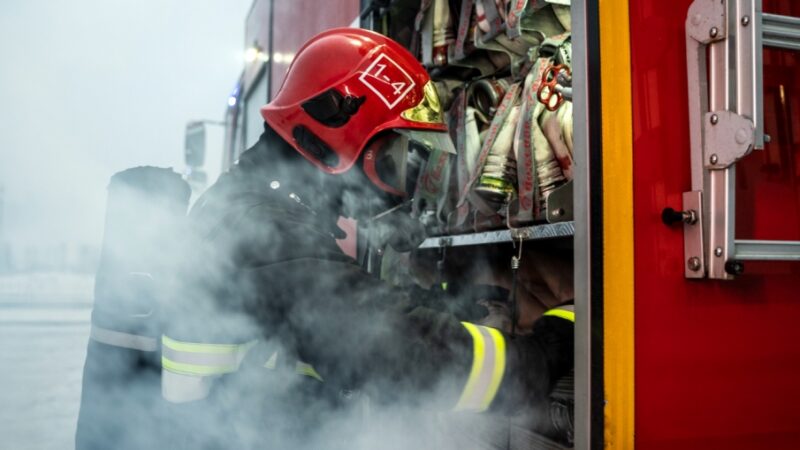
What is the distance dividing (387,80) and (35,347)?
1177mm

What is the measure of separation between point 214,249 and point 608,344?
36.2 inches

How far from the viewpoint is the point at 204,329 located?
1.42 metres

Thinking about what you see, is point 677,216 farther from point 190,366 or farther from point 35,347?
point 35,347

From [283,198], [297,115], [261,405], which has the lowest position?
[261,405]

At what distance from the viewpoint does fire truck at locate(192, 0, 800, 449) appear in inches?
43.7

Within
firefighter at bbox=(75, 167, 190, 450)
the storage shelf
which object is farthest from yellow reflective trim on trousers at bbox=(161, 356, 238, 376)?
the storage shelf

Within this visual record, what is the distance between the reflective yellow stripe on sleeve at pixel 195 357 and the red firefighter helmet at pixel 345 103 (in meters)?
0.62

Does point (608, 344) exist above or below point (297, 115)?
below

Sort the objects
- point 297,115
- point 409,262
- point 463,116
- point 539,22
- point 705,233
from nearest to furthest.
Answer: point 705,233, point 297,115, point 539,22, point 463,116, point 409,262

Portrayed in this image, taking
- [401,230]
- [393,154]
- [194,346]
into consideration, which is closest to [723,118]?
[393,154]

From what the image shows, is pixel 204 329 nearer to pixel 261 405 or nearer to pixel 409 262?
pixel 261 405

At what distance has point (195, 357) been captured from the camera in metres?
1.41

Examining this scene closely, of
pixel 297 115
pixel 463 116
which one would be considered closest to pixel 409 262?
pixel 463 116

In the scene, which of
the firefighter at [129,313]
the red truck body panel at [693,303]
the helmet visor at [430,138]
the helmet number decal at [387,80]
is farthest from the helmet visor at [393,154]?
the red truck body panel at [693,303]
